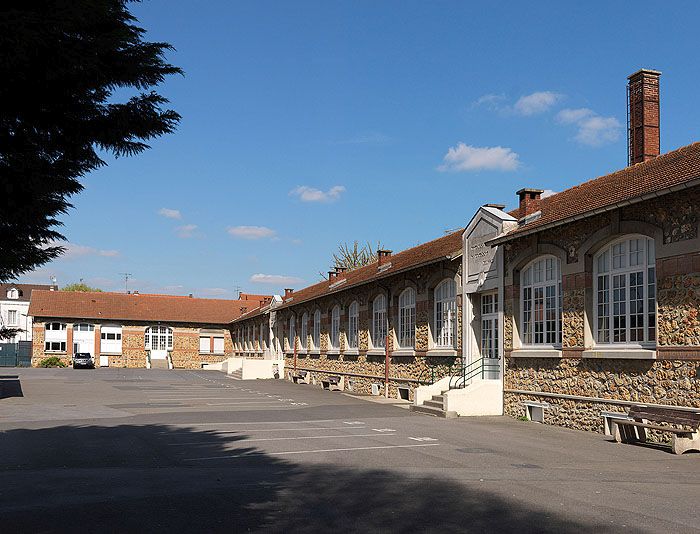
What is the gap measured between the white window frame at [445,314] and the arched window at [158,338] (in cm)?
4657

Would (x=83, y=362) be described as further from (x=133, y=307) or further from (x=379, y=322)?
(x=379, y=322)

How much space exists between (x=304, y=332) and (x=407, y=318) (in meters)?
15.7

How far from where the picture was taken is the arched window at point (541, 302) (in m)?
17.3

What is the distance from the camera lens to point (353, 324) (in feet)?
106

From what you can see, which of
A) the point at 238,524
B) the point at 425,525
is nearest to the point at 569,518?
the point at 425,525

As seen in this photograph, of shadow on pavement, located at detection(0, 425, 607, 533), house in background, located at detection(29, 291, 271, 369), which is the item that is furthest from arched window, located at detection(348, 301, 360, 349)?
house in background, located at detection(29, 291, 271, 369)

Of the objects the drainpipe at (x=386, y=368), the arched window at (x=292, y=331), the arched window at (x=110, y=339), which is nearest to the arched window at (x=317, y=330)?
the arched window at (x=292, y=331)

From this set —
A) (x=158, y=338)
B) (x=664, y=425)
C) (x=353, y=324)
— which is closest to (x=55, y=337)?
(x=158, y=338)

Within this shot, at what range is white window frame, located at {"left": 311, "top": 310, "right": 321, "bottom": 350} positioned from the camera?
37875 millimetres

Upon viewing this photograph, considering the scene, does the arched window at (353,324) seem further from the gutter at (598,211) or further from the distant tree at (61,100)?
the distant tree at (61,100)

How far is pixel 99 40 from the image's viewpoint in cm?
470

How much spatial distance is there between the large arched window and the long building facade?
21.8 feet

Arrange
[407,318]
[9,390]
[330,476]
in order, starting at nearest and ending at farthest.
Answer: [330,476], [407,318], [9,390]

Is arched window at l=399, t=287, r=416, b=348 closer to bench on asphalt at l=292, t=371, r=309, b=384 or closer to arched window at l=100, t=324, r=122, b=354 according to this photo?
bench on asphalt at l=292, t=371, r=309, b=384
